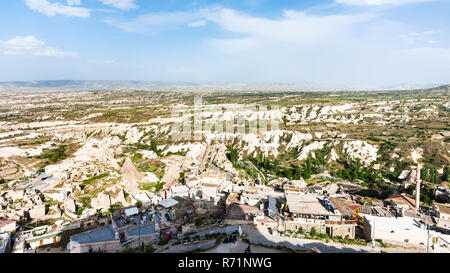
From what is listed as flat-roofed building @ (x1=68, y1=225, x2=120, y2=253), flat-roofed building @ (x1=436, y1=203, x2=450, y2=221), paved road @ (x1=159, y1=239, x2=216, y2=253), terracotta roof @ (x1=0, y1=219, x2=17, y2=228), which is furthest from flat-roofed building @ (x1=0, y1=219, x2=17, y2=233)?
flat-roofed building @ (x1=436, y1=203, x2=450, y2=221)

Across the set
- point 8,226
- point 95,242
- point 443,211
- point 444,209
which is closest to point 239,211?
point 95,242

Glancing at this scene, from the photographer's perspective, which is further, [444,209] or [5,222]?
[444,209]

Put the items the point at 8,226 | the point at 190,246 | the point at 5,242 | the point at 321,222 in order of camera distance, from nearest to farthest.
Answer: the point at 190,246 → the point at 5,242 → the point at 8,226 → the point at 321,222

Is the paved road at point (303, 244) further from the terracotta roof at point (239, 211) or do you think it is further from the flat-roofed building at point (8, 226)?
the flat-roofed building at point (8, 226)

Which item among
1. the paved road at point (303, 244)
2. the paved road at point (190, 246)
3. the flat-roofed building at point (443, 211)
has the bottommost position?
the flat-roofed building at point (443, 211)

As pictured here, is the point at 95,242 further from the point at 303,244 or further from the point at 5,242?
the point at 303,244

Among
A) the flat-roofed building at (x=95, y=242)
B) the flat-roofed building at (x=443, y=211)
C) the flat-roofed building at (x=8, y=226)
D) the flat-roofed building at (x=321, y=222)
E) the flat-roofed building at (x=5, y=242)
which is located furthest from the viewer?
the flat-roofed building at (x=443, y=211)

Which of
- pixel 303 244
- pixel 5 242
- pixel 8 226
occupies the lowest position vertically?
pixel 8 226

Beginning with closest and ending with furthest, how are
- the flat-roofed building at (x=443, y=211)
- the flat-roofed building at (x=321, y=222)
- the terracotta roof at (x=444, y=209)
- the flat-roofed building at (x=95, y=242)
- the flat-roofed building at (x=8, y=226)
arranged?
the flat-roofed building at (x=95, y=242) < the flat-roofed building at (x=8, y=226) < the flat-roofed building at (x=321, y=222) < the flat-roofed building at (x=443, y=211) < the terracotta roof at (x=444, y=209)

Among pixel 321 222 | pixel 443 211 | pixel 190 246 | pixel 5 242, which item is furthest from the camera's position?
pixel 443 211

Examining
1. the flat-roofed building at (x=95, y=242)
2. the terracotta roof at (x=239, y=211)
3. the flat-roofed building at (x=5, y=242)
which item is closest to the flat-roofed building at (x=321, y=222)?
the terracotta roof at (x=239, y=211)
